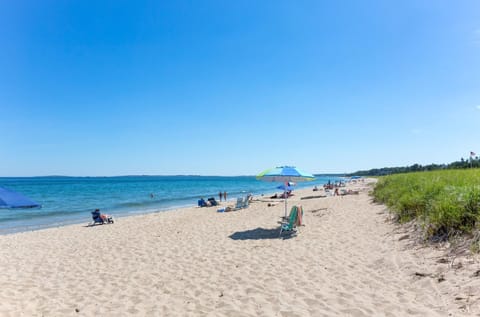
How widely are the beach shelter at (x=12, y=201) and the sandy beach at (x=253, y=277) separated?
197 centimetres

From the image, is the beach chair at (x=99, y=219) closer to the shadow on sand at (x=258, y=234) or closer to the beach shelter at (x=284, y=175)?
the shadow on sand at (x=258, y=234)

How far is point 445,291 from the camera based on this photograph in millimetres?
3814

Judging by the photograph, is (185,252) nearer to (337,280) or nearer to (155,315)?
(155,315)

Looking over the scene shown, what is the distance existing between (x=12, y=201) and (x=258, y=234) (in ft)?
22.2

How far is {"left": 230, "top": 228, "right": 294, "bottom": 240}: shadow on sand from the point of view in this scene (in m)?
8.47

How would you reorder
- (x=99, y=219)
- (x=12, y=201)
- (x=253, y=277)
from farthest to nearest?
(x=99, y=219), (x=253, y=277), (x=12, y=201)

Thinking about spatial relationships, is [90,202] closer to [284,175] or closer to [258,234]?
[258,234]

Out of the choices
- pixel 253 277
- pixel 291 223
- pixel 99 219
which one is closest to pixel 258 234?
pixel 291 223

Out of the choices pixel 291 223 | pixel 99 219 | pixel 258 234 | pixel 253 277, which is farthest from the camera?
pixel 99 219

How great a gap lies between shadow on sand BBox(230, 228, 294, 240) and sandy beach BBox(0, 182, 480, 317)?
13 cm

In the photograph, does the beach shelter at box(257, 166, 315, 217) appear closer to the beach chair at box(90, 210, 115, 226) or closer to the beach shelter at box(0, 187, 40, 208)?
the beach shelter at box(0, 187, 40, 208)

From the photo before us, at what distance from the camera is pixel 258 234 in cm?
Result: 897

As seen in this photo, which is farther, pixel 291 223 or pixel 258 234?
pixel 258 234

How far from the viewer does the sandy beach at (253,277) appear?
12.8 ft
